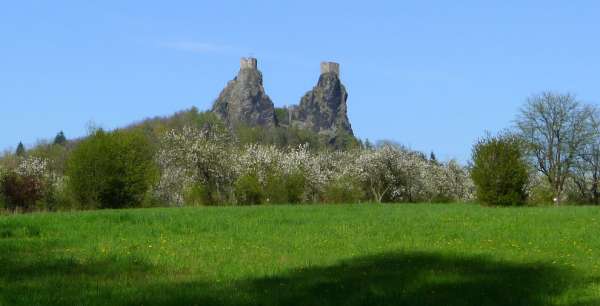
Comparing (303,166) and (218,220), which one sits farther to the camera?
(303,166)

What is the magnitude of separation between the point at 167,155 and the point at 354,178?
1703cm

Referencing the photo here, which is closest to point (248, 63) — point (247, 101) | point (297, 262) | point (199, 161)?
point (247, 101)

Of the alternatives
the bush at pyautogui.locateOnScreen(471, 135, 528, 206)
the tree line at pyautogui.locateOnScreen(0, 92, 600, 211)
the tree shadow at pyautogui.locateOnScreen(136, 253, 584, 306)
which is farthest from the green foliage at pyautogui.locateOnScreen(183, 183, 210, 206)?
the tree shadow at pyautogui.locateOnScreen(136, 253, 584, 306)

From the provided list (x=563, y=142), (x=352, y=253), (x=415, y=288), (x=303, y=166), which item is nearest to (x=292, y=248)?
(x=352, y=253)

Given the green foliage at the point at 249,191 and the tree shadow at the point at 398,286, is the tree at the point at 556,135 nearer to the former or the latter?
the green foliage at the point at 249,191

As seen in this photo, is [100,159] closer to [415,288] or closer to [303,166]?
[303,166]

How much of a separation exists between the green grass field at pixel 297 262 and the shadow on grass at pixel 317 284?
0.02 meters

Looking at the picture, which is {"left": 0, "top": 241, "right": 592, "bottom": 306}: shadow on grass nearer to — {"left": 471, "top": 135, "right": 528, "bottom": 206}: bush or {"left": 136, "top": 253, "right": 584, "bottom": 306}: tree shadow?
{"left": 136, "top": 253, "right": 584, "bottom": 306}: tree shadow

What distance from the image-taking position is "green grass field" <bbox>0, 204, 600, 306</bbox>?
35.8 feet

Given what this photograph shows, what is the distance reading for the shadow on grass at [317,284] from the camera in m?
10.5

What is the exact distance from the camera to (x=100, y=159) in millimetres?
46250

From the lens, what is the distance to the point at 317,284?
11867 mm

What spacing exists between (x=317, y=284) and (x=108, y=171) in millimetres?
36528

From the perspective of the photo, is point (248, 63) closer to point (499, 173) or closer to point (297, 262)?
point (499, 173)
